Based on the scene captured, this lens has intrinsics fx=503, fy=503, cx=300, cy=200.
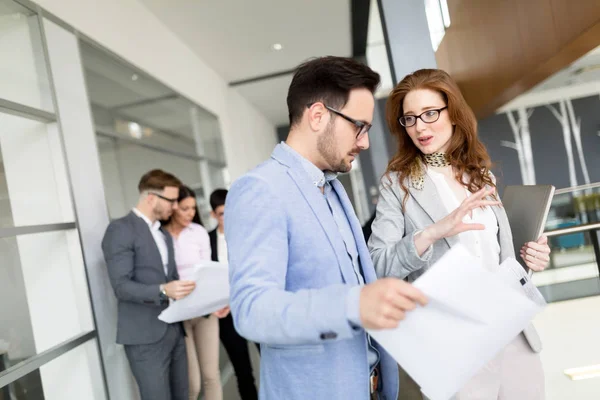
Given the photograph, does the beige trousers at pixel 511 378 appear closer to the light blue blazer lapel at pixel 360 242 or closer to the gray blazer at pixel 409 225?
the gray blazer at pixel 409 225

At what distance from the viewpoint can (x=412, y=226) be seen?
1.66m

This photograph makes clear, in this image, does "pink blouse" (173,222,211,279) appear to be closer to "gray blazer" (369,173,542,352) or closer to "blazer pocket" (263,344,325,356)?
"gray blazer" (369,173,542,352)

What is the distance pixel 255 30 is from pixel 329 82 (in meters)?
5.73

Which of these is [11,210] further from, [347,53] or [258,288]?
[347,53]

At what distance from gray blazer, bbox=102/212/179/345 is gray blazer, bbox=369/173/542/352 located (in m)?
1.65

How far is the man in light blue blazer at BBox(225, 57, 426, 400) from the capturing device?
0.86 meters

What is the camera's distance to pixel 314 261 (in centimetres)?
109

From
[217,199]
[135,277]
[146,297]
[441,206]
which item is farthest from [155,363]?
[441,206]

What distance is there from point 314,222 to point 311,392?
37 centimetres

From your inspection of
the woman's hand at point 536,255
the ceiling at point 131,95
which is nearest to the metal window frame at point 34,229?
the ceiling at point 131,95

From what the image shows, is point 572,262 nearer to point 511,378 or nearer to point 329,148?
point 511,378

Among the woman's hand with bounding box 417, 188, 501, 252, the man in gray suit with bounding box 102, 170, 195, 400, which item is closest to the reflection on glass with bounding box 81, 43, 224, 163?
the man in gray suit with bounding box 102, 170, 195, 400

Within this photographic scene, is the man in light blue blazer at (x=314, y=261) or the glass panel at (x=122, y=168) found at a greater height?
the glass panel at (x=122, y=168)

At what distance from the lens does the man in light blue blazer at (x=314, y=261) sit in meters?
0.86
